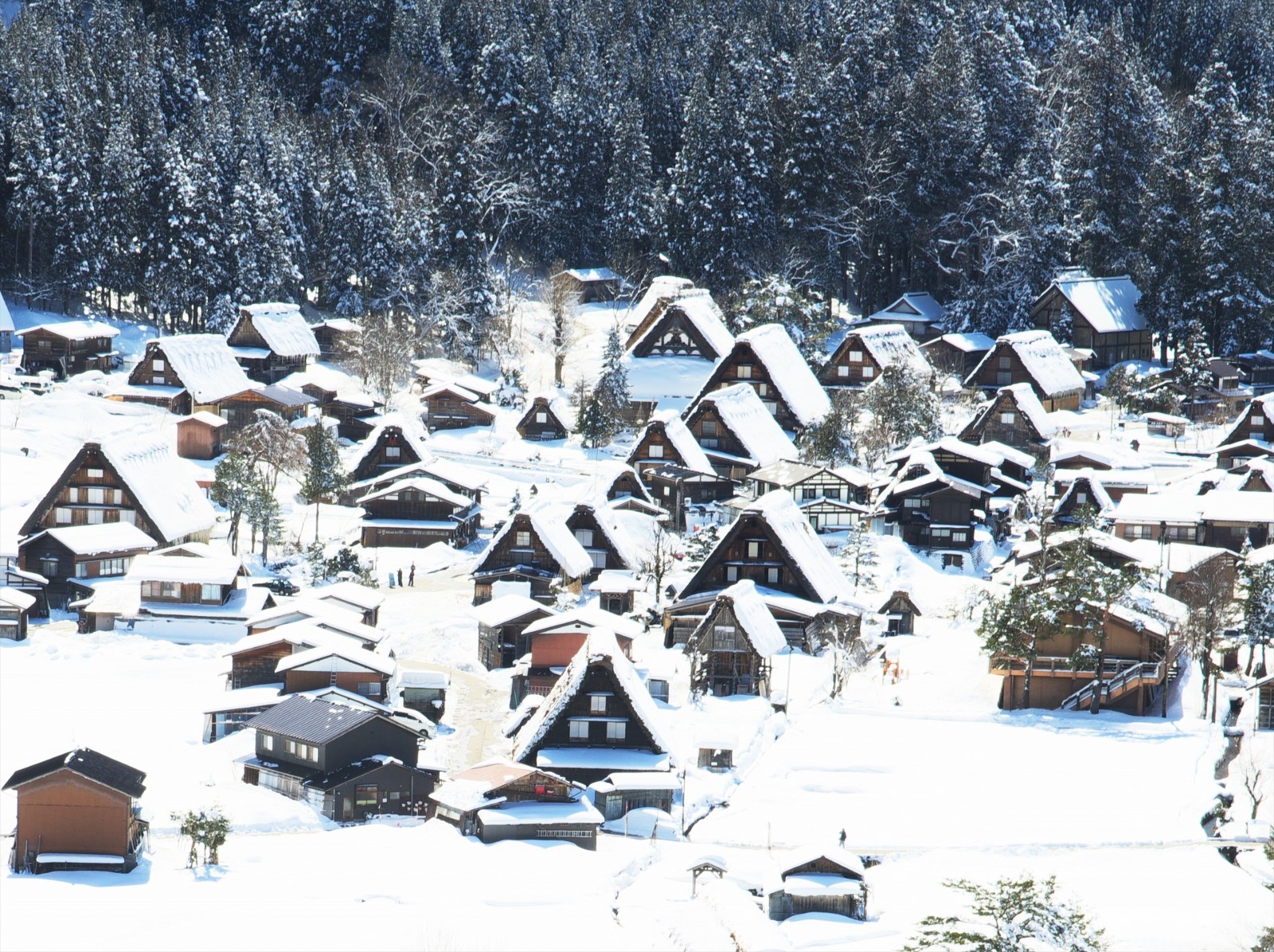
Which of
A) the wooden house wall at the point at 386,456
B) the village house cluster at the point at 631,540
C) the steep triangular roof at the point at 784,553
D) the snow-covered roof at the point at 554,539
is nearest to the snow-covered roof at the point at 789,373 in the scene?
the village house cluster at the point at 631,540

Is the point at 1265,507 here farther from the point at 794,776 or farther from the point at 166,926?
the point at 166,926

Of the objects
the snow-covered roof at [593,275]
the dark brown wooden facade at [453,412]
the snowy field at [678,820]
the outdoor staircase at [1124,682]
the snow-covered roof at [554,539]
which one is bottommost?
the snowy field at [678,820]

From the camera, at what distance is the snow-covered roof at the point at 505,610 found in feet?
154

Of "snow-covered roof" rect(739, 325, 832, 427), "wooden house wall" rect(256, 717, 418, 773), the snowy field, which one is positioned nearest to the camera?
the snowy field

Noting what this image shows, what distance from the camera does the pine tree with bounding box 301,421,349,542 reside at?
185ft

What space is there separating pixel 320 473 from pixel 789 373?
58.2ft

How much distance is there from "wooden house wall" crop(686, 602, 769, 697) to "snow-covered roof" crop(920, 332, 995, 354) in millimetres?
29871

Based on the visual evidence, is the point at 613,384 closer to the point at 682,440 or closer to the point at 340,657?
the point at 682,440

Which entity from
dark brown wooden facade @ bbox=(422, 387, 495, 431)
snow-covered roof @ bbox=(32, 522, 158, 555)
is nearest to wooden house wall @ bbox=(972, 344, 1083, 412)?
dark brown wooden facade @ bbox=(422, 387, 495, 431)

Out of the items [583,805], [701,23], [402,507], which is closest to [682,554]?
[402,507]

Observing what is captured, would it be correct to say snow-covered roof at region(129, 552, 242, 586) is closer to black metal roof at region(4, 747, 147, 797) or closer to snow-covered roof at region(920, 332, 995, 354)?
black metal roof at region(4, 747, 147, 797)

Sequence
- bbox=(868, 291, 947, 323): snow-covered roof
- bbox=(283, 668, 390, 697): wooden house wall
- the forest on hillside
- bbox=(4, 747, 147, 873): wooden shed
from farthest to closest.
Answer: bbox=(868, 291, 947, 323): snow-covered roof, the forest on hillside, bbox=(283, 668, 390, 697): wooden house wall, bbox=(4, 747, 147, 873): wooden shed

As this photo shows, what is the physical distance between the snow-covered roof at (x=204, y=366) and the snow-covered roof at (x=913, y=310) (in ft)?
84.5

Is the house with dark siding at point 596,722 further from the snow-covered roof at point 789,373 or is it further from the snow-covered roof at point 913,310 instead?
the snow-covered roof at point 913,310
